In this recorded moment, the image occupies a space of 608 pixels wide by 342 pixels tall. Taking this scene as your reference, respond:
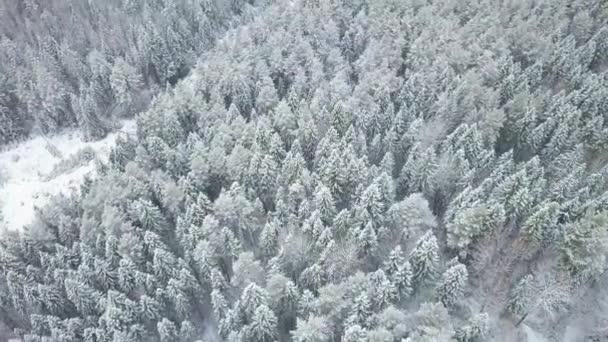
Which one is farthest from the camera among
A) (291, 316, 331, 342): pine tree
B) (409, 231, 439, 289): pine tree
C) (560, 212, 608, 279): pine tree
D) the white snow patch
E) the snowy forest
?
the white snow patch

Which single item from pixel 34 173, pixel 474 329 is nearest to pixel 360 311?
pixel 474 329

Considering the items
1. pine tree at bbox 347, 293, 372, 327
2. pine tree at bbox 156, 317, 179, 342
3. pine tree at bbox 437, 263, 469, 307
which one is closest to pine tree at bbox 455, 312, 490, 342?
pine tree at bbox 437, 263, 469, 307

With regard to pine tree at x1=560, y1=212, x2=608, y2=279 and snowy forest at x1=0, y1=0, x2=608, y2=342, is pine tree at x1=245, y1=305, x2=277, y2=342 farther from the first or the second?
pine tree at x1=560, y1=212, x2=608, y2=279

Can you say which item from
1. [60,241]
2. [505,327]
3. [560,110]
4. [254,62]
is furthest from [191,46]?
[505,327]

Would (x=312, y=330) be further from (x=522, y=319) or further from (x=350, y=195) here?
(x=522, y=319)

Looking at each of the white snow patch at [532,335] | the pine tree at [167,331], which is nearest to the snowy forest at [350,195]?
the white snow patch at [532,335]

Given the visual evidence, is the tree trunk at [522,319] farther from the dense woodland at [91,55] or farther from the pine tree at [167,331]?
the dense woodland at [91,55]
